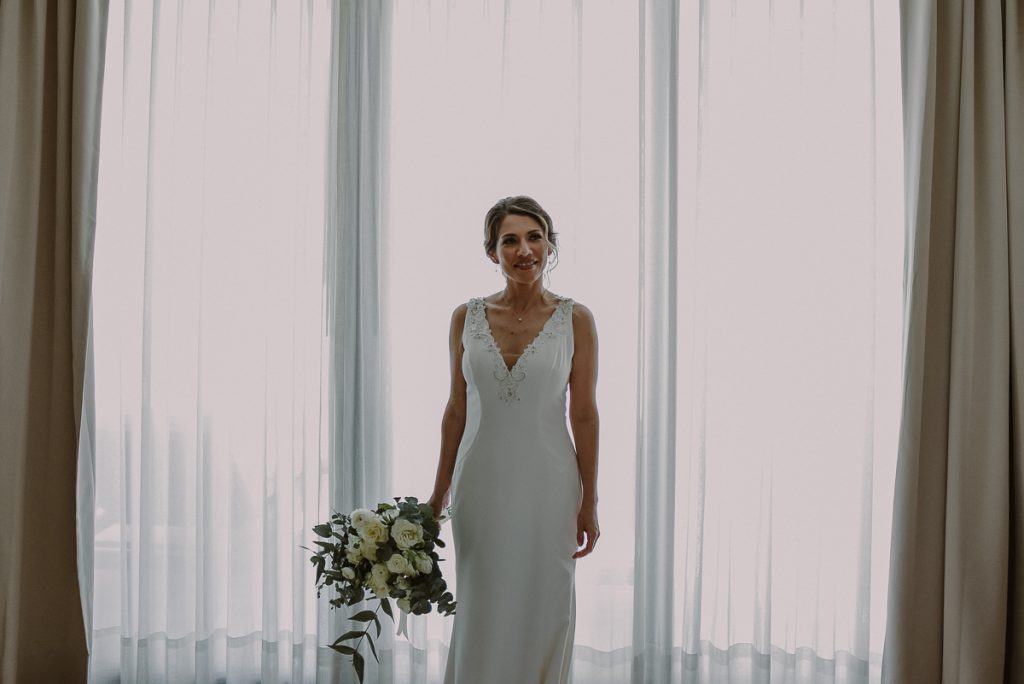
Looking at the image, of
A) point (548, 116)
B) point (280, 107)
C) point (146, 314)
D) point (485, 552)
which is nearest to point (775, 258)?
point (548, 116)

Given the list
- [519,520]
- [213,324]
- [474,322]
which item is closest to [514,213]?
[474,322]

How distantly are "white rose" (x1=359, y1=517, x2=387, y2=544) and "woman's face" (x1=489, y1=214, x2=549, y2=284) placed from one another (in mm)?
787

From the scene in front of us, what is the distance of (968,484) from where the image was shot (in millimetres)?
2695

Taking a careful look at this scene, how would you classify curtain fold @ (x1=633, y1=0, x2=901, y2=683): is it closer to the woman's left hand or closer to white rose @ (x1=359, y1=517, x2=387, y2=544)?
the woman's left hand

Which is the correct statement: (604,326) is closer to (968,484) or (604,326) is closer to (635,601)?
(635,601)

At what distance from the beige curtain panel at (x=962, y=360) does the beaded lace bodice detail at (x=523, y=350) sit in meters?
1.23

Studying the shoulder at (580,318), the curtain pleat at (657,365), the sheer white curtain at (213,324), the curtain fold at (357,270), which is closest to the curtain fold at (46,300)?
the sheer white curtain at (213,324)

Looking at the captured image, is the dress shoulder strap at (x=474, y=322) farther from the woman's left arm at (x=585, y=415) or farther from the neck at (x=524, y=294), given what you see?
the woman's left arm at (x=585, y=415)

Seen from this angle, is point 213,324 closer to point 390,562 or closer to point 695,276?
point 390,562

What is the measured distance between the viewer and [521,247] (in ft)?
7.59

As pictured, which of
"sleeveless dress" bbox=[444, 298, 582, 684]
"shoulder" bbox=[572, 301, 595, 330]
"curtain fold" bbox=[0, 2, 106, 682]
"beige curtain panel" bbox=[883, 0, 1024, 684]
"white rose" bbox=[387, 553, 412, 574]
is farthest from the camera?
"curtain fold" bbox=[0, 2, 106, 682]

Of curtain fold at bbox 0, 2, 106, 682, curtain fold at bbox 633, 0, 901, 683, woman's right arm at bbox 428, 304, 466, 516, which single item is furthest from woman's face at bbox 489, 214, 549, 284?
curtain fold at bbox 0, 2, 106, 682

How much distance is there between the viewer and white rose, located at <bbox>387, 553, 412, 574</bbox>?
6.98 ft

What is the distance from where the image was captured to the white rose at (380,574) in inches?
84.5
